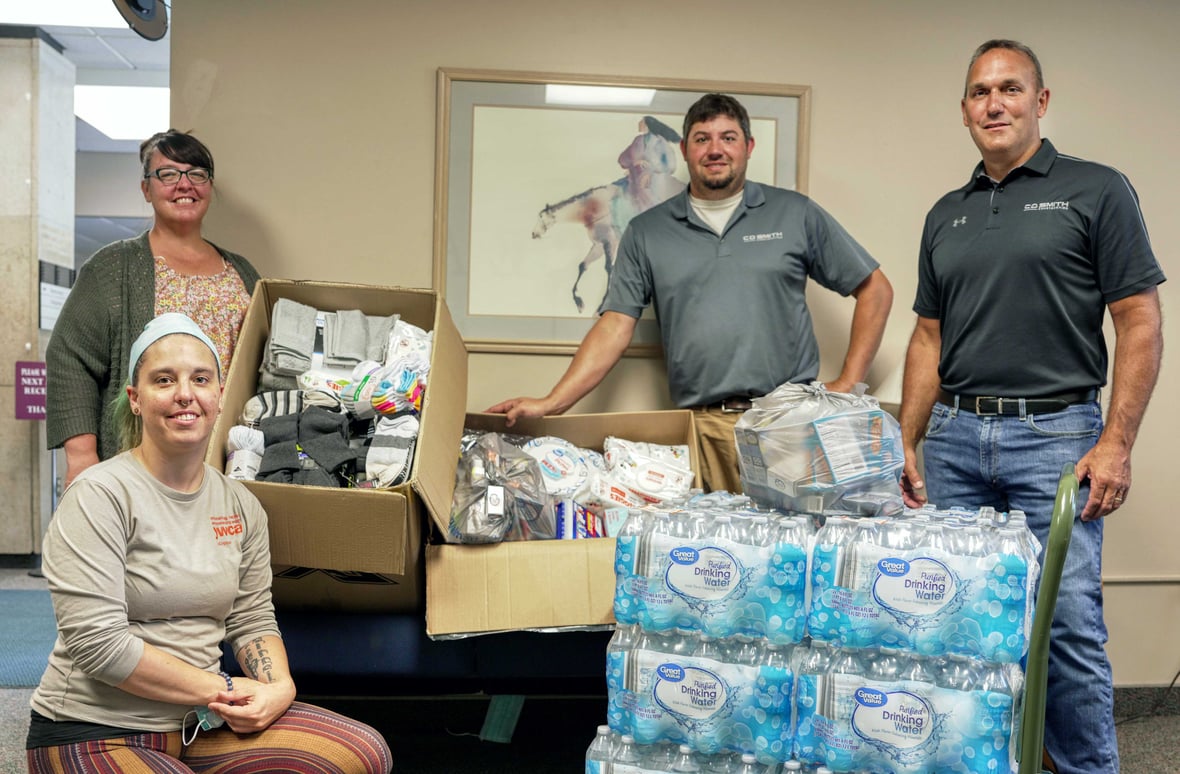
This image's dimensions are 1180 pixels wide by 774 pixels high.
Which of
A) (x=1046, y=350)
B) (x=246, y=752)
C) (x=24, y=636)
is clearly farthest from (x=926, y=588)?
(x=24, y=636)

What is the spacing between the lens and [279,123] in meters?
3.09

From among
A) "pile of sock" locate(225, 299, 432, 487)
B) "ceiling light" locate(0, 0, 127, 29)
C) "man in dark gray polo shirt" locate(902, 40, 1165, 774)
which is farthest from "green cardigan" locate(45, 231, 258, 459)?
"ceiling light" locate(0, 0, 127, 29)

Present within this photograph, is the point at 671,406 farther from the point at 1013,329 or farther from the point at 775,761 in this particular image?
the point at 775,761

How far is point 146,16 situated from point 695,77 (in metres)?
1.74

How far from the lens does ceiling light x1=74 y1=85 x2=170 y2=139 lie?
6.42m

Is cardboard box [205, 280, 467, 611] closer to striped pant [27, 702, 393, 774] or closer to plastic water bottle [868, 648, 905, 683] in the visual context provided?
striped pant [27, 702, 393, 774]

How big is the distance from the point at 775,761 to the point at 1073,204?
1461 mm

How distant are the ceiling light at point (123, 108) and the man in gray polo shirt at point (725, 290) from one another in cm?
493

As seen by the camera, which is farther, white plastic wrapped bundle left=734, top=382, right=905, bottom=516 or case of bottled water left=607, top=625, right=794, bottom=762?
white plastic wrapped bundle left=734, top=382, right=905, bottom=516

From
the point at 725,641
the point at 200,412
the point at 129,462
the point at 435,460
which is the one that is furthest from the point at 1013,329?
the point at 129,462

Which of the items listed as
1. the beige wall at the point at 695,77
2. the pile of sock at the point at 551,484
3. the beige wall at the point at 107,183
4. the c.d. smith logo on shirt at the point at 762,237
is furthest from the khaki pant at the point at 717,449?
the beige wall at the point at 107,183

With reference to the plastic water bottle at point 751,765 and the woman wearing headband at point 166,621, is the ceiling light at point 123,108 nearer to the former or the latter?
the woman wearing headband at point 166,621

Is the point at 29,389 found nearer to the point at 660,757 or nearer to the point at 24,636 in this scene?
the point at 24,636

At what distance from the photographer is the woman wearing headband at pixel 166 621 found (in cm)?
160
